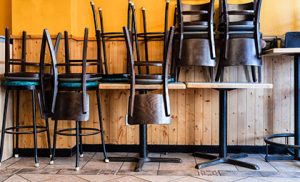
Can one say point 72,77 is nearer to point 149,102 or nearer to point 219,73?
point 149,102

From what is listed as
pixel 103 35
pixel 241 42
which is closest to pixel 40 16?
pixel 103 35

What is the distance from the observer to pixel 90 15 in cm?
383

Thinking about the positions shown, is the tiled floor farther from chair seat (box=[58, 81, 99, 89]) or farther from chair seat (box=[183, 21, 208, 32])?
chair seat (box=[183, 21, 208, 32])

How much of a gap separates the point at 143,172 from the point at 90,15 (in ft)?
6.36

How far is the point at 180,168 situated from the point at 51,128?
1.48 metres

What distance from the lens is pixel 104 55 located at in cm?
368

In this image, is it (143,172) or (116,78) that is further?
(116,78)

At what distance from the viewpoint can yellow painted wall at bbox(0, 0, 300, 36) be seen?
11.8 feet

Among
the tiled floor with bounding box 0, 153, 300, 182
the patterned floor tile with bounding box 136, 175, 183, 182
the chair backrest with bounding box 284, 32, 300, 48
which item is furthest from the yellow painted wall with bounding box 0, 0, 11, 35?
the chair backrest with bounding box 284, 32, 300, 48

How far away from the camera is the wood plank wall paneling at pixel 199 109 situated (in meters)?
3.66

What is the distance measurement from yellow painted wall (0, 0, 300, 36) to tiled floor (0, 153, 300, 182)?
143cm

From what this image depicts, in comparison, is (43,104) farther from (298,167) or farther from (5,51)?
(298,167)

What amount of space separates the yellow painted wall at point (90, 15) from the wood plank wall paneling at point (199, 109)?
20 centimetres

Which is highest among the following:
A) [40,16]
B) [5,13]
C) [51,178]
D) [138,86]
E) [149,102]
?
[5,13]
